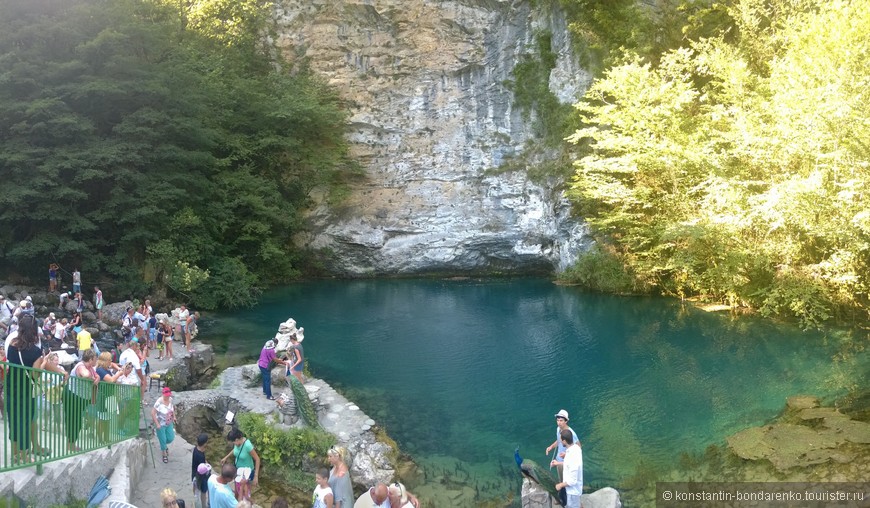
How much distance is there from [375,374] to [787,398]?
9.18 meters

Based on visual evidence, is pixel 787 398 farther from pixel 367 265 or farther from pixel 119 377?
pixel 367 265

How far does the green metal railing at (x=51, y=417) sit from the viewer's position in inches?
201

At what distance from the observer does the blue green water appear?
10.0 metres

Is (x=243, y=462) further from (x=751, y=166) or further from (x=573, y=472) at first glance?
(x=751, y=166)

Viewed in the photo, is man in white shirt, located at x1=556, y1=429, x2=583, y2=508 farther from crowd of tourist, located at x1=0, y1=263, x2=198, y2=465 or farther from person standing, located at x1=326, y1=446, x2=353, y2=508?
crowd of tourist, located at x1=0, y1=263, x2=198, y2=465

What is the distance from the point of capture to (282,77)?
3009cm

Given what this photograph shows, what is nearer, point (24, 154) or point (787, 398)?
point (787, 398)

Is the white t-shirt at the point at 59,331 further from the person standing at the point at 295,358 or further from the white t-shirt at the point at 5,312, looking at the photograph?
the person standing at the point at 295,358

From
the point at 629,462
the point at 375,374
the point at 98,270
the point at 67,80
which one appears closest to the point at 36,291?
the point at 98,270

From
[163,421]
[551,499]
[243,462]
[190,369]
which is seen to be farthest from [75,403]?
[190,369]

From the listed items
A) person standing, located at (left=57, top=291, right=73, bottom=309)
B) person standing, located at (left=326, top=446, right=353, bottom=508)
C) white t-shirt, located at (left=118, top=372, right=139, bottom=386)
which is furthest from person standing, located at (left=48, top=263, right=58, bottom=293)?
person standing, located at (left=326, top=446, right=353, bottom=508)

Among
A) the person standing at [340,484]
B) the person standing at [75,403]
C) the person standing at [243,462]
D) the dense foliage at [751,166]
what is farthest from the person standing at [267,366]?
the dense foliage at [751,166]

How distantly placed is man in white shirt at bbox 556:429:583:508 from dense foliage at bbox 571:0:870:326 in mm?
10815

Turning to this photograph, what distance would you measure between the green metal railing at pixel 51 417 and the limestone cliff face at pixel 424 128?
2382cm
